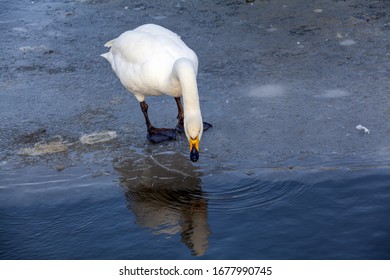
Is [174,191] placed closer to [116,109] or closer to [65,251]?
[65,251]

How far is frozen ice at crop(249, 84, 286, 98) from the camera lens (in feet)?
21.7

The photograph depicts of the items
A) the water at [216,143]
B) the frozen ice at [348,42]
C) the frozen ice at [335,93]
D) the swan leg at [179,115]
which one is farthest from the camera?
the frozen ice at [348,42]

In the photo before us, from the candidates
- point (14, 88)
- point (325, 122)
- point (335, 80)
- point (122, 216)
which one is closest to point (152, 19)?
point (14, 88)

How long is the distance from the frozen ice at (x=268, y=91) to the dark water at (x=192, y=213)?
4.13 feet

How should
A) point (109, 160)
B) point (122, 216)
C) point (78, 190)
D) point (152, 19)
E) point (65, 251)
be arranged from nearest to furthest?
point (65, 251) < point (122, 216) < point (78, 190) < point (109, 160) < point (152, 19)

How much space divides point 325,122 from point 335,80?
83 centimetres

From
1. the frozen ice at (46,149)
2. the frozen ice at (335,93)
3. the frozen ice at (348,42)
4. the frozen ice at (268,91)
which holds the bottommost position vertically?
the frozen ice at (46,149)

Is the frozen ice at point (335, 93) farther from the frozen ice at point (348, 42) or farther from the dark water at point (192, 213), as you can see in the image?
the dark water at point (192, 213)

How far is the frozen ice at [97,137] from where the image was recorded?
6152mm

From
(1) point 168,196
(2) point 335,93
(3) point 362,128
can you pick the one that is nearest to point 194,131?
(1) point 168,196

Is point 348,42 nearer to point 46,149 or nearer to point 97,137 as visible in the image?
point 97,137

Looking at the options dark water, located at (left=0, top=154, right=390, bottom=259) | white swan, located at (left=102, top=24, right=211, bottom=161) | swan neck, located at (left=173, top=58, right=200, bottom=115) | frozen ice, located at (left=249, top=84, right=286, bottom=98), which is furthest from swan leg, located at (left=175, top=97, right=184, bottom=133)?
swan neck, located at (left=173, top=58, right=200, bottom=115)

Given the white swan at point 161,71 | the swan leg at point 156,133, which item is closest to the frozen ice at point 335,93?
the white swan at point 161,71

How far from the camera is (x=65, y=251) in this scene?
15.4ft
